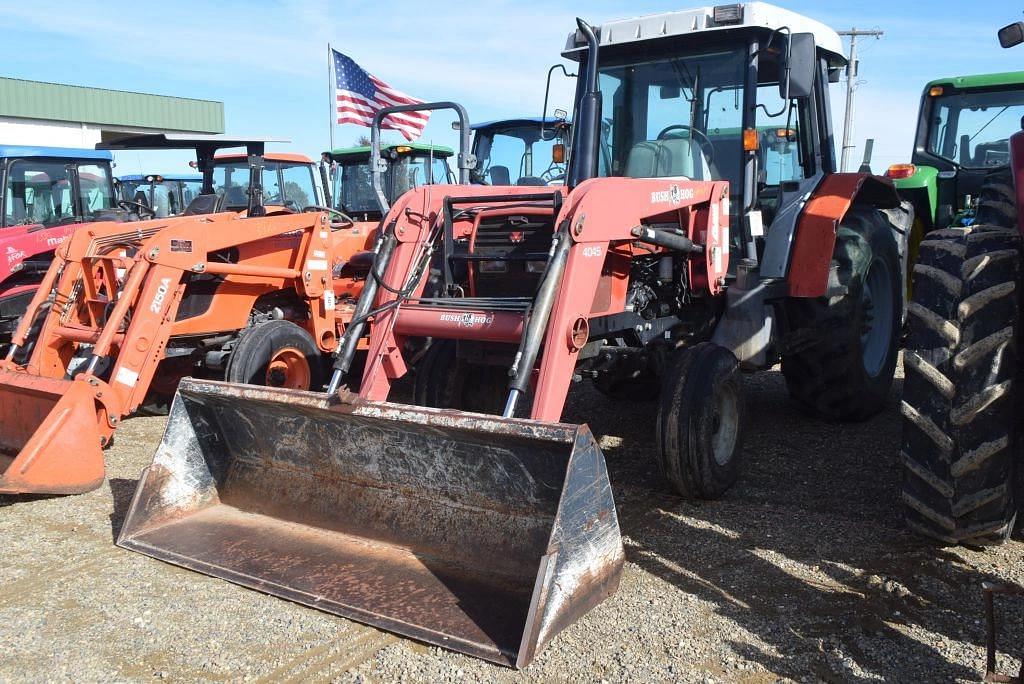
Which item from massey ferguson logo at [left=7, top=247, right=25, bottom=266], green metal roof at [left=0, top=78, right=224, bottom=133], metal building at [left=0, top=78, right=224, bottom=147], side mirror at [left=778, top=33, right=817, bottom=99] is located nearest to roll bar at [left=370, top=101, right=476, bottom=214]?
side mirror at [left=778, top=33, right=817, bottom=99]

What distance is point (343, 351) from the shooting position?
14.3 feet

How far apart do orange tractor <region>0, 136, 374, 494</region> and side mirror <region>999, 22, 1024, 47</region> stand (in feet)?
14.9

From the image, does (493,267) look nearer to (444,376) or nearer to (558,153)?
(444,376)

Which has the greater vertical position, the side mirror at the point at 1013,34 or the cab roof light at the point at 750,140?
the side mirror at the point at 1013,34

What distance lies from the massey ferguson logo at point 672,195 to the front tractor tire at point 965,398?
139 centimetres

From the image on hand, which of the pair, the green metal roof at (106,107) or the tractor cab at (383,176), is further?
the green metal roof at (106,107)

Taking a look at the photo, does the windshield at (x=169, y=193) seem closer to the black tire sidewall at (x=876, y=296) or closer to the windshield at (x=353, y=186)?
the windshield at (x=353, y=186)

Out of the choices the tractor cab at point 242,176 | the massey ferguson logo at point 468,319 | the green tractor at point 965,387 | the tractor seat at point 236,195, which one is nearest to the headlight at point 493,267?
the massey ferguson logo at point 468,319

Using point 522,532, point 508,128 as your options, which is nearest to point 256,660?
point 522,532

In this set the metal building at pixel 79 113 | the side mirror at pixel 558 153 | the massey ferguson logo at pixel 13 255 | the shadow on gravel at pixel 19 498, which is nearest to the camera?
the shadow on gravel at pixel 19 498

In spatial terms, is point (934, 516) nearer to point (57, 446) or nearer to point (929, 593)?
point (929, 593)

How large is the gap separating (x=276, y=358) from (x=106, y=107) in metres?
28.5

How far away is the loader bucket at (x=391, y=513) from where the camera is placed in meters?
3.22

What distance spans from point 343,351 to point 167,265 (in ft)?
6.25
